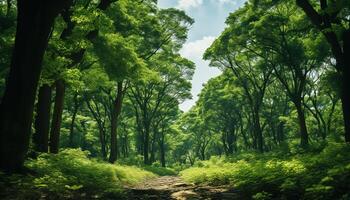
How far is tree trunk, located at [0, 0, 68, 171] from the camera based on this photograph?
26.2 feet

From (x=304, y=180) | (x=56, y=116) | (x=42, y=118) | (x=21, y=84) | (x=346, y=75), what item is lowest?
(x=304, y=180)

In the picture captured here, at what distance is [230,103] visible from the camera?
4888 centimetres

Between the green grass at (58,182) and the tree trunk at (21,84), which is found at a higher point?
the tree trunk at (21,84)

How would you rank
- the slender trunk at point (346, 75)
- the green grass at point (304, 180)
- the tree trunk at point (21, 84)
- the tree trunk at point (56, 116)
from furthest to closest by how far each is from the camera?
the tree trunk at point (56, 116) → the slender trunk at point (346, 75) → the tree trunk at point (21, 84) → the green grass at point (304, 180)

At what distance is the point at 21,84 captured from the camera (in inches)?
317

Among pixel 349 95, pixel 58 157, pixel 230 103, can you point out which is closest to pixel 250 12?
pixel 349 95

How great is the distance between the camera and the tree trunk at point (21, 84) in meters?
8.00

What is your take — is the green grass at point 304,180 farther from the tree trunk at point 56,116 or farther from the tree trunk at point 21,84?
the tree trunk at point 56,116

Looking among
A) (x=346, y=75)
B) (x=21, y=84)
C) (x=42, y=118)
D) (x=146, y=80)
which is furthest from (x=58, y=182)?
(x=146, y=80)

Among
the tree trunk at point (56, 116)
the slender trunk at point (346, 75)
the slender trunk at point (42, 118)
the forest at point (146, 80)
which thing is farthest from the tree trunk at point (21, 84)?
the slender trunk at point (346, 75)

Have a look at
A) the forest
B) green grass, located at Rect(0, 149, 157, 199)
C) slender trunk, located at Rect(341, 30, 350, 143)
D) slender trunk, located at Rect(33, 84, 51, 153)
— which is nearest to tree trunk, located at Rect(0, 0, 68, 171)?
the forest

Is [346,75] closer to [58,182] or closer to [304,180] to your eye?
[304,180]

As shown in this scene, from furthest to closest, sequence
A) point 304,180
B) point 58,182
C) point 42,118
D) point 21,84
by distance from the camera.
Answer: point 42,118
point 58,182
point 21,84
point 304,180

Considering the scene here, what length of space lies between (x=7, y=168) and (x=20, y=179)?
2.49 feet
